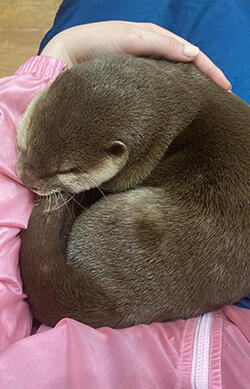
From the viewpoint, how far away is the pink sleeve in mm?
983

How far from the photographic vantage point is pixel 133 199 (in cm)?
111

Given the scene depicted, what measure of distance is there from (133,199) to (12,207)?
1.09 ft

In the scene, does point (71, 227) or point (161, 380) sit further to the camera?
point (71, 227)

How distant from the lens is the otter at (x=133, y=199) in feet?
3.25

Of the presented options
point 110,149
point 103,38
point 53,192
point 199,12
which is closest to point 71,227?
point 53,192

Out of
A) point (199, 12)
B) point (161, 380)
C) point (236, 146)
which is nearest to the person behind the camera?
point (161, 380)

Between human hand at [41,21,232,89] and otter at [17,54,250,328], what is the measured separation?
174 mm

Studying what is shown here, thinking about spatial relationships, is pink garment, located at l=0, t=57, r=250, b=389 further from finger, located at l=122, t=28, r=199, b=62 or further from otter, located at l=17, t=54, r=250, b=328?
finger, located at l=122, t=28, r=199, b=62

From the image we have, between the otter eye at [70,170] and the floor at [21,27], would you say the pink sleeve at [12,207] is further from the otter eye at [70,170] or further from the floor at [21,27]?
the floor at [21,27]

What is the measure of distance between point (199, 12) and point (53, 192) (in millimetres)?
1155

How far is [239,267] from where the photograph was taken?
1.02 metres

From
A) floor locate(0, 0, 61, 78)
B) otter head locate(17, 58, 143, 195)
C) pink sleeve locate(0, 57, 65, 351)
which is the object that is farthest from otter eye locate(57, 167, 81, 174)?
floor locate(0, 0, 61, 78)

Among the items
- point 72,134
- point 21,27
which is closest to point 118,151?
point 72,134

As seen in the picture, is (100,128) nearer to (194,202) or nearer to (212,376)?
(194,202)
